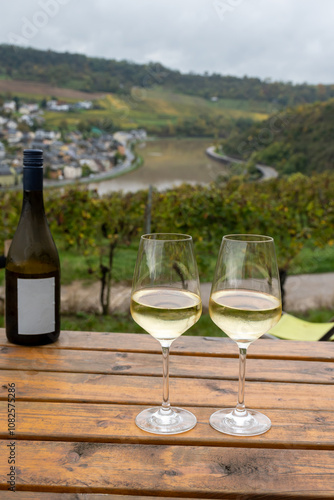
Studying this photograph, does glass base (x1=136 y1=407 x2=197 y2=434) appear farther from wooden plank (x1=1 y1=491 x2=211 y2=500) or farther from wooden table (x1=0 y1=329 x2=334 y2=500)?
wooden plank (x1=1 y1=491 x2=211 y2=500)

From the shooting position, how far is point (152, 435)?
0.91 meters

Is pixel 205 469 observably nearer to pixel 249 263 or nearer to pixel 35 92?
pixel 249 263

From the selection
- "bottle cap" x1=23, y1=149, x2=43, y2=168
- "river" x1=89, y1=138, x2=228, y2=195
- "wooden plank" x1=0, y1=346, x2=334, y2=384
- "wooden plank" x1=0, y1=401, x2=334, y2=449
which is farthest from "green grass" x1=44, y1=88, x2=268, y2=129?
"wooden plank" x1=0, y1=401, x2=334, y2=449

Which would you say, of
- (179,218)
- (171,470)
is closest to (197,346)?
(171,470)

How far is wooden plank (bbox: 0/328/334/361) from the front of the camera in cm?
135

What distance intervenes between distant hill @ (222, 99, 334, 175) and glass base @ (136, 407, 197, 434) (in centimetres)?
537

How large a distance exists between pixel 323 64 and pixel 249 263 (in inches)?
199

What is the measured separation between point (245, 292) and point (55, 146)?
380 centimetres

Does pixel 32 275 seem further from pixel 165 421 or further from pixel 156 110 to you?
pixel 156 110

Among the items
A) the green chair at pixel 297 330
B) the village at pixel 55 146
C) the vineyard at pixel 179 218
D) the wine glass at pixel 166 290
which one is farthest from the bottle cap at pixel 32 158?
the vineyard at pixel 179 218

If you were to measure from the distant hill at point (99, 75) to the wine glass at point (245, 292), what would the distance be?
4.39 meters

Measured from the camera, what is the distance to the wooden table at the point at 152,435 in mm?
772

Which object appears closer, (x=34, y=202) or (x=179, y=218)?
(x=34, y=202)

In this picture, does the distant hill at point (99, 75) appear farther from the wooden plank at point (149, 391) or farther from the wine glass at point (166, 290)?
the wine glass at point (166, 290)
